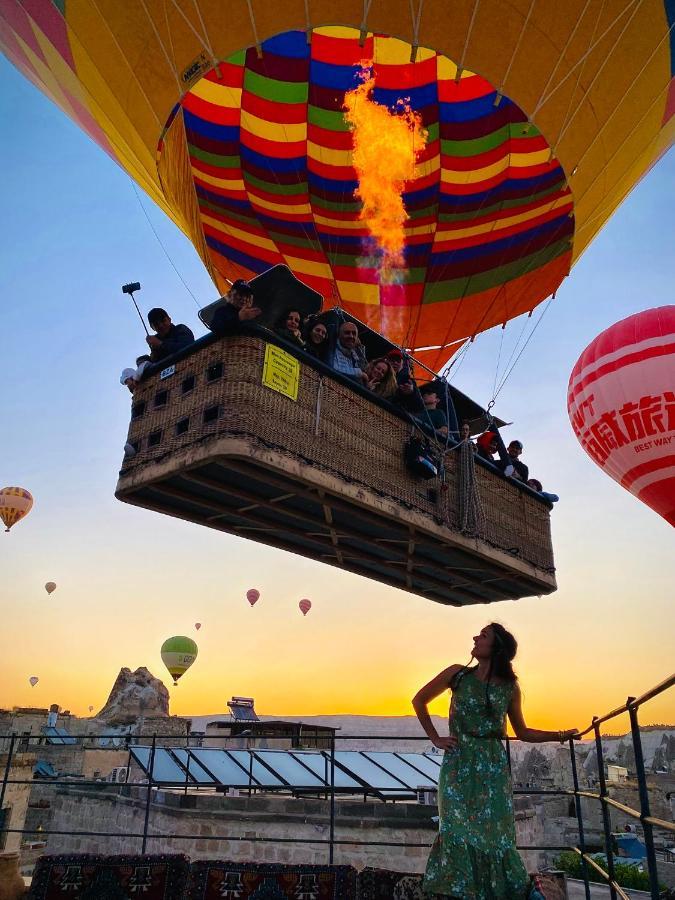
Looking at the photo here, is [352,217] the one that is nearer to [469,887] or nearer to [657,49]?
[657,49]

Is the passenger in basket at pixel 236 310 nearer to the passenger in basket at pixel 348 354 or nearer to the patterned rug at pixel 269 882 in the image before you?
the passenger in basket at pixel 348 354

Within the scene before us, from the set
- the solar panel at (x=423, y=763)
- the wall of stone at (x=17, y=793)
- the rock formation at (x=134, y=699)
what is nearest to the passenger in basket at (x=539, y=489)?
the solar panel at (x=423, y=763)

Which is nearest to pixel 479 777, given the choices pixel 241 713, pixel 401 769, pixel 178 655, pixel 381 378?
pixel 381 378

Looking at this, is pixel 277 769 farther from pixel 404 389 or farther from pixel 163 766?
pixel 404 389

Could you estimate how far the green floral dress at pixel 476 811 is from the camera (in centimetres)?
263

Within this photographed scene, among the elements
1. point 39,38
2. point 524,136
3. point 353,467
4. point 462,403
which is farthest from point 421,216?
point 353,467

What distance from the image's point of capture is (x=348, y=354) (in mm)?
4777

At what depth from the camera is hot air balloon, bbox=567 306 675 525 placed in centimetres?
824

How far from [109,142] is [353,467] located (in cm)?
381

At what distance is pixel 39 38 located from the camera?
17.6 feet

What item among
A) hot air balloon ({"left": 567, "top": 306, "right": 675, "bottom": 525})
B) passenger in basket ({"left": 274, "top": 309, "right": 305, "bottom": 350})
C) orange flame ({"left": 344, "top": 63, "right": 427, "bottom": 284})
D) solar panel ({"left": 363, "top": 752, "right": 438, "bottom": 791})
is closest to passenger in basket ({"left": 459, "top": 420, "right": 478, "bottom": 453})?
passenger in basket ({"left": 274, "top": 309, "right": 305, "bottom": 350})

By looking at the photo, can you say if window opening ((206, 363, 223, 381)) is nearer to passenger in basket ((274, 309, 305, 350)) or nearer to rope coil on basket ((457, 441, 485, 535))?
passenger in basket ((274, 309, 305, 350))

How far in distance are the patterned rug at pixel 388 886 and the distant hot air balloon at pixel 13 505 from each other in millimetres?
24739

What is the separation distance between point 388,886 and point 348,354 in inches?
123
